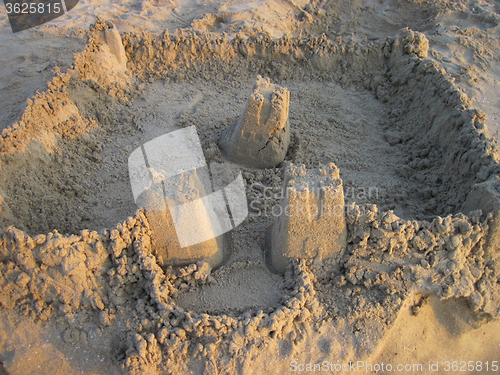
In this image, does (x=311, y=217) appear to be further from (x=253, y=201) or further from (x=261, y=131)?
(x=261, y=131)

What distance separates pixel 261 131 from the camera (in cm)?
306

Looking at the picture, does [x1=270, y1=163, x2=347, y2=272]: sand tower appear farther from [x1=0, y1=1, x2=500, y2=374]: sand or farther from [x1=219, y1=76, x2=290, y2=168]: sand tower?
[x1=219, y1=76, x2=290, y2=168]: sand tower

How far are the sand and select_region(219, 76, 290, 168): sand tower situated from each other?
0.36 ft

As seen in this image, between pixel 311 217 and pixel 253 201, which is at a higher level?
pixel 311 217

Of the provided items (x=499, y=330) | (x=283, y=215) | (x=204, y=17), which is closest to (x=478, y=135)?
(x=499, y=330)

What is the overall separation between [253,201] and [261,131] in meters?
0.60

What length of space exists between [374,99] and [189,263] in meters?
2.90

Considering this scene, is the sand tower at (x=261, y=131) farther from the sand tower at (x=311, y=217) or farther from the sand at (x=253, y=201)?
the sand tower at (x=311, y=217)

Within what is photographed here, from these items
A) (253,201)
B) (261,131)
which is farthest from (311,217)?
(261,131)

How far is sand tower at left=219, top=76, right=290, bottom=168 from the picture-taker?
2.91m

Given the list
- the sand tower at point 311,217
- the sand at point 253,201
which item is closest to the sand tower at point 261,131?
the sand at point 253,201

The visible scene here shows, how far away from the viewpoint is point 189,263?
2432 mm

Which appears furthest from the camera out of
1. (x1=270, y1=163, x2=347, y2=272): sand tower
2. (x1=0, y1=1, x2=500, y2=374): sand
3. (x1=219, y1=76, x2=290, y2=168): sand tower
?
(x1=219, y1=76, x2=290, y2=168): sand tower

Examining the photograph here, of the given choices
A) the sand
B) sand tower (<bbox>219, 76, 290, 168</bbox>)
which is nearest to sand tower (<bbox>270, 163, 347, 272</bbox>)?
the sand
